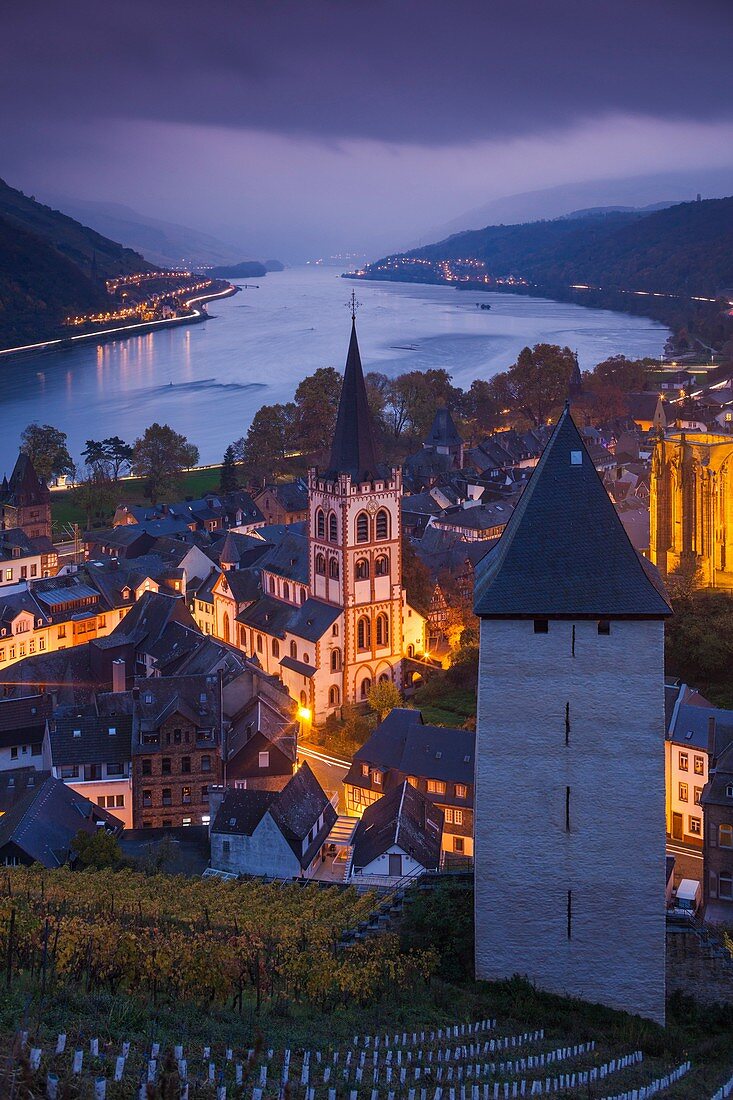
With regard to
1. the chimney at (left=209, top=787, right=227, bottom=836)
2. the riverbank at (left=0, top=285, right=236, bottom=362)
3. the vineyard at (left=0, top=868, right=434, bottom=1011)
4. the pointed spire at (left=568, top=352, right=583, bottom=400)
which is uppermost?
the riverbank at (left=0, top=285, right=236, bottom=362)

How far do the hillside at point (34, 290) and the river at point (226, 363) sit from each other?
8.88 metres

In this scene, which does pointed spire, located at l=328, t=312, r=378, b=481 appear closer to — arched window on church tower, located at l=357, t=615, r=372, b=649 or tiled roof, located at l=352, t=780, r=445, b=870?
arched window on church tower, located at l=357, t=615, r=372, b=649

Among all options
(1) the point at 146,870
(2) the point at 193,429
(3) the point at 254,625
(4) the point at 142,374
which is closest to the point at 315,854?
(1) the point at 146,870

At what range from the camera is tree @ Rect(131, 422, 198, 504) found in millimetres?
76438

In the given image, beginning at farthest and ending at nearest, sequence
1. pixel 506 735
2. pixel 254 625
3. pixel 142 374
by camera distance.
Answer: pixel 142 374 → pixel 254 625 → pixel 506 735

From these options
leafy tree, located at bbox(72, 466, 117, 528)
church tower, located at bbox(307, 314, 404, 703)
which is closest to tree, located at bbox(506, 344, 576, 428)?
leafy tree, located at bbox(72, 466, 117, 528)

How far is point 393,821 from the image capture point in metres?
27.5

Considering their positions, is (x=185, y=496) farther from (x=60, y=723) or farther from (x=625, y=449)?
(x=60, y=723)

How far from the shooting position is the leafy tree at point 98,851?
25891mm

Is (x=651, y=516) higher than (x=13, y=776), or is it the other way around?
(x=651, y=516)

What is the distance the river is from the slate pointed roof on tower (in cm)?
7176

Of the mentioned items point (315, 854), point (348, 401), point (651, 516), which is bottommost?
point (315, 854)

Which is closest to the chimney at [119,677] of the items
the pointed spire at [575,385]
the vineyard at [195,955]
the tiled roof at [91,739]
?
the tiled roof at [91,739]

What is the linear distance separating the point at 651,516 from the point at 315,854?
68.9ft
